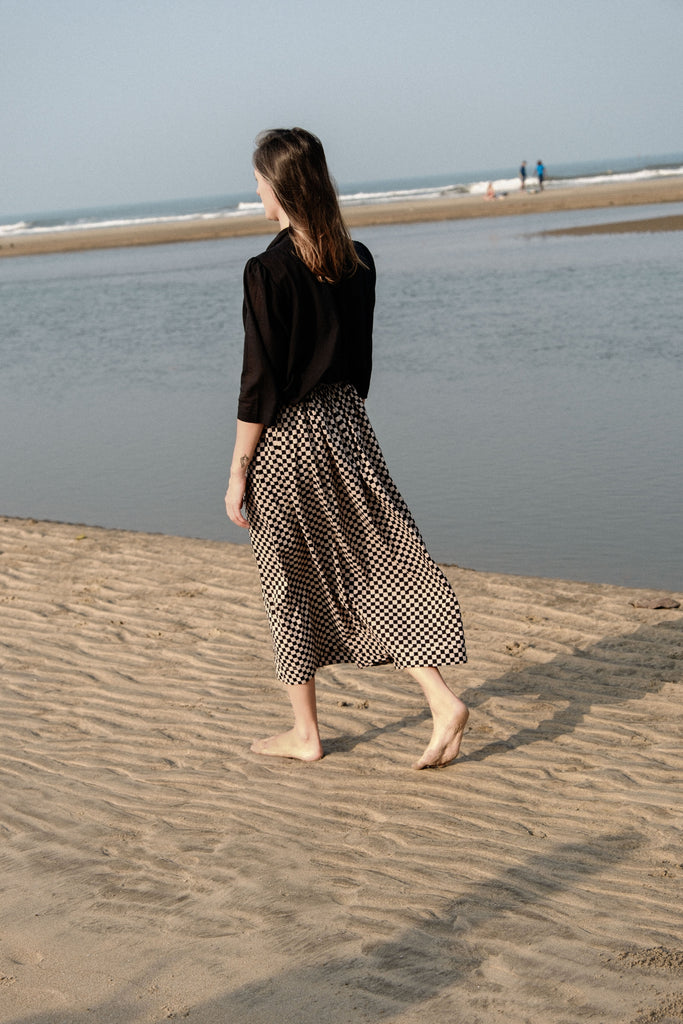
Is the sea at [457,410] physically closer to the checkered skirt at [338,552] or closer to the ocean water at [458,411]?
the ocean water at [458,411]

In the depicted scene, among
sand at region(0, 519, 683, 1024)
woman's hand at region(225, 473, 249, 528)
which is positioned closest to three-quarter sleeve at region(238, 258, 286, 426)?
woman's hand at region(225, 473, 249, 528)

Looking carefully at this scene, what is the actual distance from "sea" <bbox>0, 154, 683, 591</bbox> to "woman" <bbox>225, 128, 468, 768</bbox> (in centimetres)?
274

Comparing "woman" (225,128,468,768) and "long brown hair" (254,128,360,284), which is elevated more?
"long brown hair" (254,128,360,284)

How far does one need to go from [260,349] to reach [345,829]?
152cm

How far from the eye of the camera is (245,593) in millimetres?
6180

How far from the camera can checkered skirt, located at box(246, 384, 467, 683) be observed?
3725 mm

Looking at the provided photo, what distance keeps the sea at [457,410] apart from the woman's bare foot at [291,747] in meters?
2.68

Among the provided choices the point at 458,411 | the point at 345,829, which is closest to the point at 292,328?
the point at 345,829

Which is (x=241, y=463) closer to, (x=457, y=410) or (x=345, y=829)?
(x=345, y=829)

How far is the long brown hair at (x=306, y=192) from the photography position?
137 inches

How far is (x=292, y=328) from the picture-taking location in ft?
11.7

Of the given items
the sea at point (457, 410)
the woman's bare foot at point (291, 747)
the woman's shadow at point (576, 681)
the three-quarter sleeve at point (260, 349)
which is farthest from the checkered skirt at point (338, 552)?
the sea at point (457, 410)

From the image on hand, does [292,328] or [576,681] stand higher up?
[292,328]

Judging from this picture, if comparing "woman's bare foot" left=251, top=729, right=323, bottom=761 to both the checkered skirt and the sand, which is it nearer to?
A: the sand
